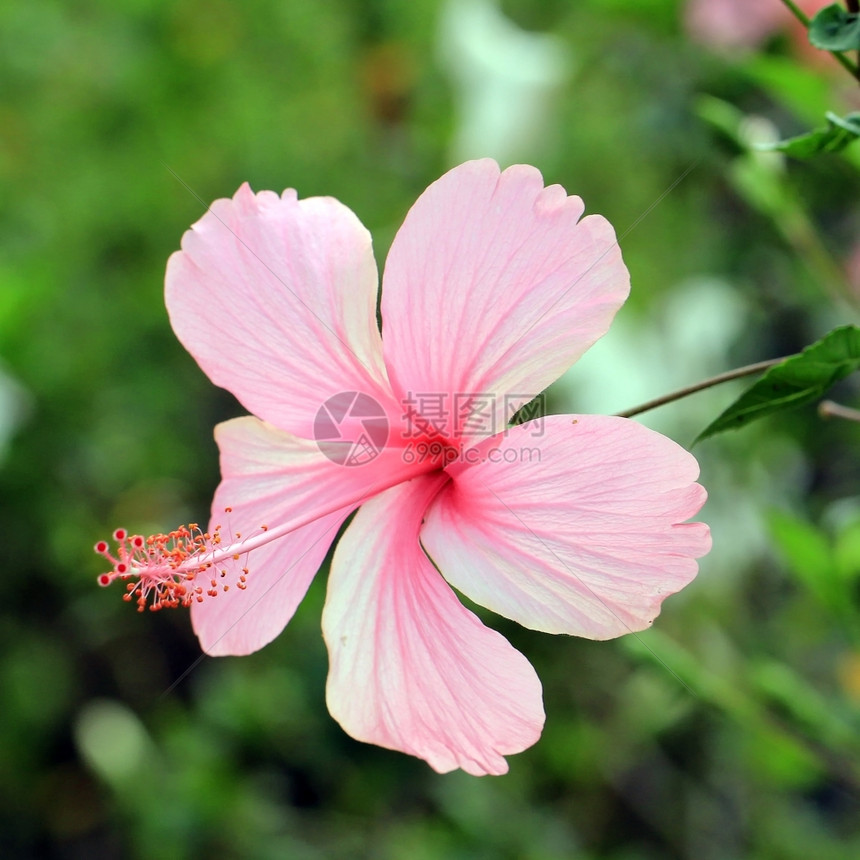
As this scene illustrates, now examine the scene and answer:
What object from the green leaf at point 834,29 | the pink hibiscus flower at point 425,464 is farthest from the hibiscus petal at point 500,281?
the green leaf at point 834,29

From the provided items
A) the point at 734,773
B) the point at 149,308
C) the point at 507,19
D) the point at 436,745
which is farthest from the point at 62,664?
the point at 507,19

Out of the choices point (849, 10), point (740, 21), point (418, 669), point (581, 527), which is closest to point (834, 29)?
point (849, 10)

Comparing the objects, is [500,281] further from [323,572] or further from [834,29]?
[323,572]

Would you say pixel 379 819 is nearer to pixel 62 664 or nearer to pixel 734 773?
pixel 734 773

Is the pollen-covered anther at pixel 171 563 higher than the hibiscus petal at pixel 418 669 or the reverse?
higher

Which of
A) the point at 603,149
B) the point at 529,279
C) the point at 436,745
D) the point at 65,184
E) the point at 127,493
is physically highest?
the point at 529,279

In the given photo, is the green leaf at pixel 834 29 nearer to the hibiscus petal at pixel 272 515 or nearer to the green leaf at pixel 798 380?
the green leaf at pixel 798 380
